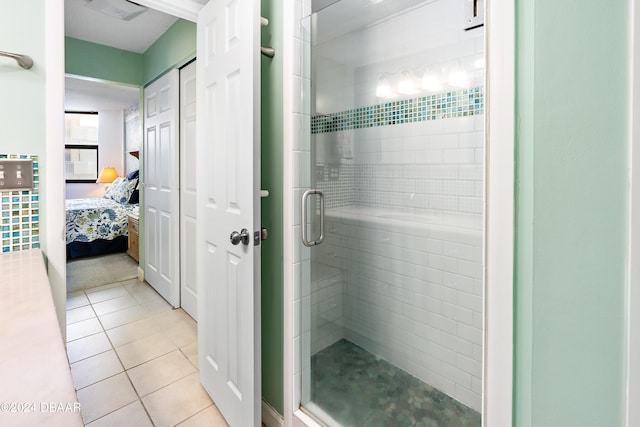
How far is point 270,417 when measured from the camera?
1.55 m

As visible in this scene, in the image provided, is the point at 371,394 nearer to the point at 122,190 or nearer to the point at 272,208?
the point at 272,208

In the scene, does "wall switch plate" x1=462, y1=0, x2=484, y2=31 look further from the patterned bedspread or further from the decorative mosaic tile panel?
the patterned bedspread

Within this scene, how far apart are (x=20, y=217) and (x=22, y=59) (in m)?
0.58

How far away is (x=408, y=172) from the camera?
1627 millimetres

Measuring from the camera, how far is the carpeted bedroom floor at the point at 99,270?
136 inches

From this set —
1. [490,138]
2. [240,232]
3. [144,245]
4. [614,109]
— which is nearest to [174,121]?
[144,245]

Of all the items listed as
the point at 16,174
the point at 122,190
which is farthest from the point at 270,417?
the point at 122,190

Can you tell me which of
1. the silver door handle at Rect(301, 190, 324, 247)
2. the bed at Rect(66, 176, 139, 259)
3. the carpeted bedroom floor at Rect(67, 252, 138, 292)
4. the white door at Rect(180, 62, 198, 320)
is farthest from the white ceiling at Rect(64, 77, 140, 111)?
the silver door handle at Rect(301, 190, 324, 247)

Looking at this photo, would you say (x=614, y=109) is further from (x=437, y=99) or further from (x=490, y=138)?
(x=437, y=99)

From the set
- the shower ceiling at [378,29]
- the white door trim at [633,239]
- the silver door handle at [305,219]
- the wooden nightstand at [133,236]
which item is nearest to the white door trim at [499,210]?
the white door trim at [633,239]

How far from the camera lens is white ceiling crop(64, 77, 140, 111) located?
4.71m

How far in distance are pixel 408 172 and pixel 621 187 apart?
0.98m

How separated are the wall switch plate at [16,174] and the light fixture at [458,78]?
1.72m

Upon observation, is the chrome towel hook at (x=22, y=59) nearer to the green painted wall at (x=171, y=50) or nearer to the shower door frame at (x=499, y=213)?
the green painted wall at (x=171, y=50)
